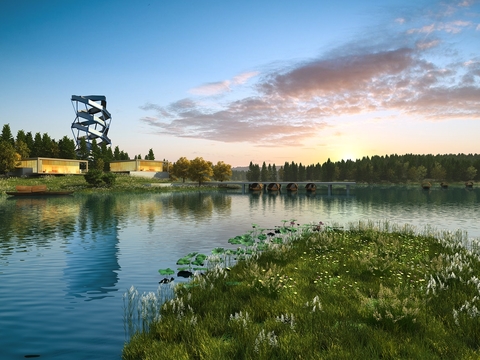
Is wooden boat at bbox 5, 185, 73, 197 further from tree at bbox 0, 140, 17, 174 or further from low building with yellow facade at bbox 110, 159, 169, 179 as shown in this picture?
low building with yellow facade at bbox 110, 159, 169, 179

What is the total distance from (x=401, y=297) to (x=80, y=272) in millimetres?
15908

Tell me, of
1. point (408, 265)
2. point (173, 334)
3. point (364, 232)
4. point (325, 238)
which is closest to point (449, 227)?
point (364, 232)

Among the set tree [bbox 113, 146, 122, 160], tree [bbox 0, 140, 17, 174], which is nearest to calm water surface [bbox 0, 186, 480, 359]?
tree [bbox 0, 140, 17, 174]

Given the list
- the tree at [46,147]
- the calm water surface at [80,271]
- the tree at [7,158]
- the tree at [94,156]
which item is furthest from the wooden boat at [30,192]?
the tree at [94,156]

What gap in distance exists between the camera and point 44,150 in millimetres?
134375

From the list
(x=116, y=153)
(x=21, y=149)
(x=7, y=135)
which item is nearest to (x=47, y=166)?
(x=21, y=149)

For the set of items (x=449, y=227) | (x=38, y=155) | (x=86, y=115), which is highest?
(x=86, y=115)

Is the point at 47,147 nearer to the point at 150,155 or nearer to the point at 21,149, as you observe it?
the point at 21,149

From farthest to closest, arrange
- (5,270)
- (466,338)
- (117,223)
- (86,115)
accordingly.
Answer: (86,115), (117,223), (5,270), (466,338)

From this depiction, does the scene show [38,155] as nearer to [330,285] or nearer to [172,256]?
[172,256]

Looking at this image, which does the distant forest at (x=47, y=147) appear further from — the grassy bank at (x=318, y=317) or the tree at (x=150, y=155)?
the grassy bank at (x=318, y=317)

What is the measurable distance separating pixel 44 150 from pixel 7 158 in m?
22.0

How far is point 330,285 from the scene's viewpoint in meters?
12.3

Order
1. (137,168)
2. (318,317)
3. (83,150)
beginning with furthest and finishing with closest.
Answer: (137,168)
(83,150)
(318,317)
